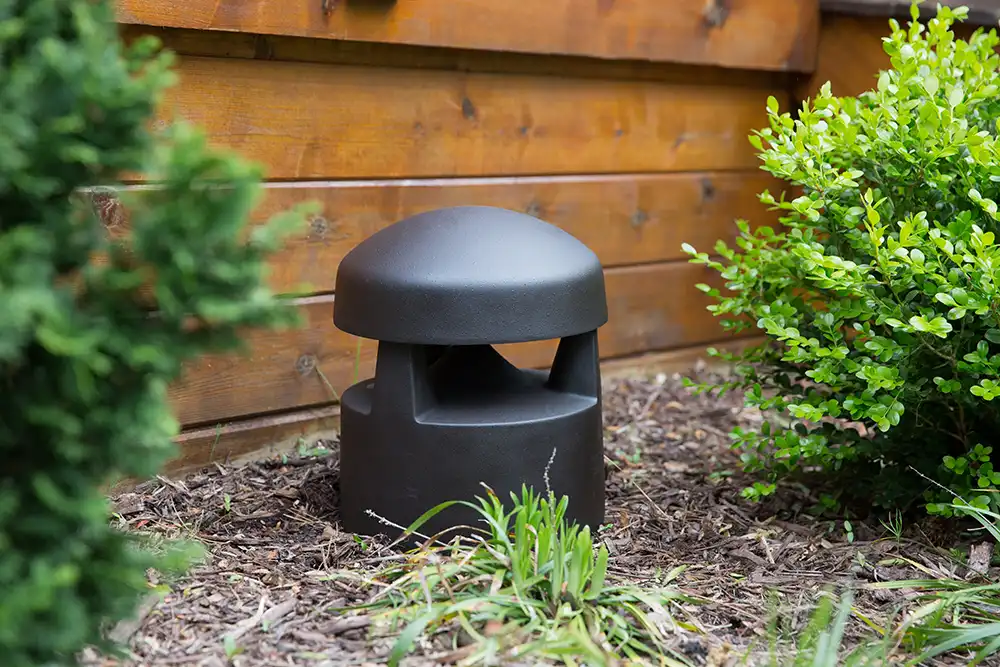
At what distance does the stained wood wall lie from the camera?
2.64 metres

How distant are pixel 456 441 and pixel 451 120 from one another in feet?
4.40

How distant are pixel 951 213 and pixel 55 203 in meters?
2.03

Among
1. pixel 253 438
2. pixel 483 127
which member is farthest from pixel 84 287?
pixel 483 127

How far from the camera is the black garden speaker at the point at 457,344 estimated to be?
207 cm

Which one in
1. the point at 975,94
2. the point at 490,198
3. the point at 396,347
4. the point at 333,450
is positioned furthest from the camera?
the point at 490,198

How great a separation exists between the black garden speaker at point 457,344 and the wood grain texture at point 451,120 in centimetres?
66

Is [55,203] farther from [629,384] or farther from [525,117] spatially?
[629,384]

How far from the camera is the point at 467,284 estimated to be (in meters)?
2.06

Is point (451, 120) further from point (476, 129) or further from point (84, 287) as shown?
point (84, 287)

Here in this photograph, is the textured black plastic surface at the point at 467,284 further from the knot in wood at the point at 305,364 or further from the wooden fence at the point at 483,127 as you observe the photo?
the knot in wood at the point at 305,364

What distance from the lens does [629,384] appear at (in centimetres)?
373

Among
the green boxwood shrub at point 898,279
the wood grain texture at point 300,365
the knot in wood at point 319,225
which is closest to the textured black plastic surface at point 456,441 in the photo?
the wood grain texture at point 300,365

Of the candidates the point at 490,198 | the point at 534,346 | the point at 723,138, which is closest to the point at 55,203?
the point at 490,198

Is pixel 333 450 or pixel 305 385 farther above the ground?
pixel 305 385
